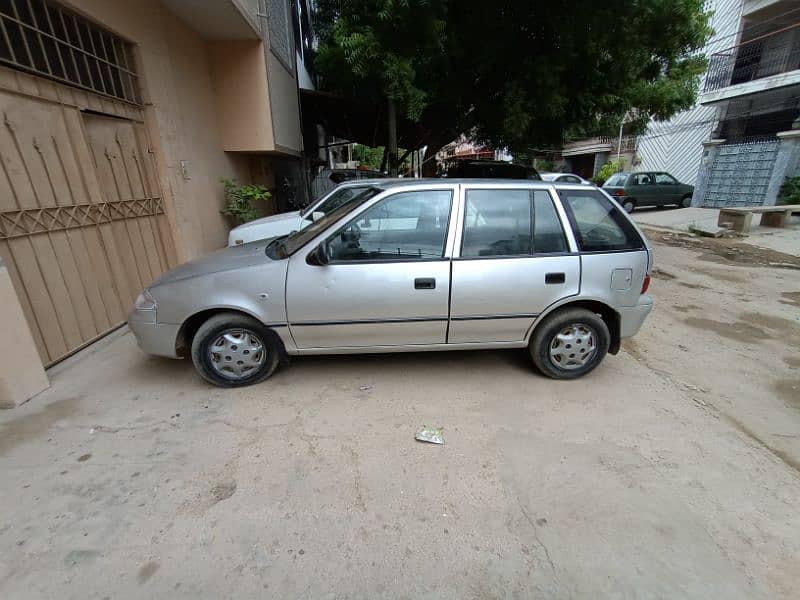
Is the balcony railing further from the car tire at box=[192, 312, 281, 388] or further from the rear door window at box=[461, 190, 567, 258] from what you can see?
the car tire at box=[192, 312, 281, 388]

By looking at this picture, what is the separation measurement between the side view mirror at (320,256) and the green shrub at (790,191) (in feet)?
51.5

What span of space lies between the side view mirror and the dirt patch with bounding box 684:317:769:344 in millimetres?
4242

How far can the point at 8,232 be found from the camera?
3.04 metres

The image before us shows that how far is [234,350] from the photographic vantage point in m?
2.98

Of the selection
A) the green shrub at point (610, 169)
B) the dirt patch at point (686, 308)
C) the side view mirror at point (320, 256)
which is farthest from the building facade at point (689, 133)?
the side view mirror at point (320, 256)

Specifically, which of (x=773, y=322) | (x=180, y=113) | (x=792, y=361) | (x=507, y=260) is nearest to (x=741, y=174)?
(x=773, y=322)

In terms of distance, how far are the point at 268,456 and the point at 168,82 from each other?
541 centimetres

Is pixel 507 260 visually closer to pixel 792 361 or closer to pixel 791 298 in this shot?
pixel 792 361

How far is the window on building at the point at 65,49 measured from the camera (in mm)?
3143

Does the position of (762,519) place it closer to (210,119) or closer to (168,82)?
(168,82)

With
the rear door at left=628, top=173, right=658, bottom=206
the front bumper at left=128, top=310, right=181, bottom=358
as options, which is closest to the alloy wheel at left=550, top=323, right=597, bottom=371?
the front bumper at left=128, top=310, right=181, bottom=358

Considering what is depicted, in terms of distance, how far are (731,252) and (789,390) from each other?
640 cm

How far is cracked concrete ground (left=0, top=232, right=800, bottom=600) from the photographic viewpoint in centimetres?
169

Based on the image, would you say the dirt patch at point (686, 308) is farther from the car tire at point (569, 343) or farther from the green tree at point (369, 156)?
the green tree at point (369, 156)
